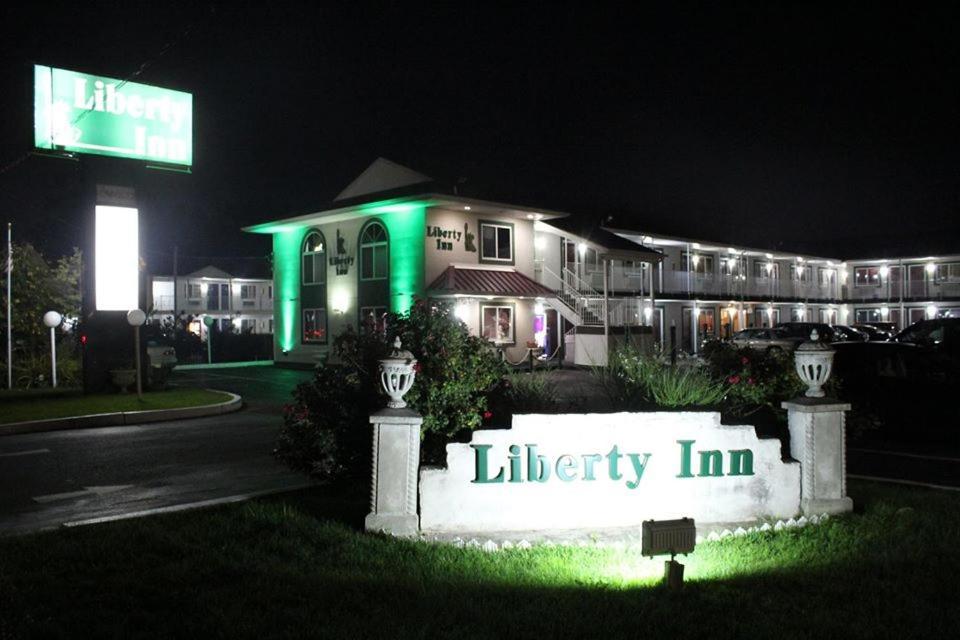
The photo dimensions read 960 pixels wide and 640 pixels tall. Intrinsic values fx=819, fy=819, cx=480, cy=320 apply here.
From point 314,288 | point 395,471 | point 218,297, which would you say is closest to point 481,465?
point 395,471

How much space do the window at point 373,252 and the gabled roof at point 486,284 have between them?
2.77 metres

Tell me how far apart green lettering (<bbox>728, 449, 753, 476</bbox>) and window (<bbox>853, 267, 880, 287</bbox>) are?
176 ft

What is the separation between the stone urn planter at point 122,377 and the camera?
19.8 meters

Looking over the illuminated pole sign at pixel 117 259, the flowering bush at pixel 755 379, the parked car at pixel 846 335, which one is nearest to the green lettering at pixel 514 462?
the flowering bush at pixel 755 379

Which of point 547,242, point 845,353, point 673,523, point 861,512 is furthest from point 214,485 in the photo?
point 547,242

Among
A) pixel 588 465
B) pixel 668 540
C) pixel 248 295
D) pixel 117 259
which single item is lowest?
pixel 668 540

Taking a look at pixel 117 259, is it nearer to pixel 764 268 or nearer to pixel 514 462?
pixel 514 462

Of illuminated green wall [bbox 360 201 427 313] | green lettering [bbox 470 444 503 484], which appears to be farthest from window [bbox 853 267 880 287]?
green lettering [bbox 470 444 503 484]

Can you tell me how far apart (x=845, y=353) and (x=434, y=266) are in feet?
55.2

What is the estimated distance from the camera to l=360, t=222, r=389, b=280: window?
31.0 m

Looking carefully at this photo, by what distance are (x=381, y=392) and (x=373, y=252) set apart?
79.2ft

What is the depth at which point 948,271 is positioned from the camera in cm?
5238

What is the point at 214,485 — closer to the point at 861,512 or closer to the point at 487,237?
the point at 861,512

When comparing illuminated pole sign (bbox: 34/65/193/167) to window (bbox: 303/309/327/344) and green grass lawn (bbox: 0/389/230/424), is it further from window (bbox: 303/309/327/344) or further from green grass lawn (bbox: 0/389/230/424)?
window (bbox: 303/309/327/344)
